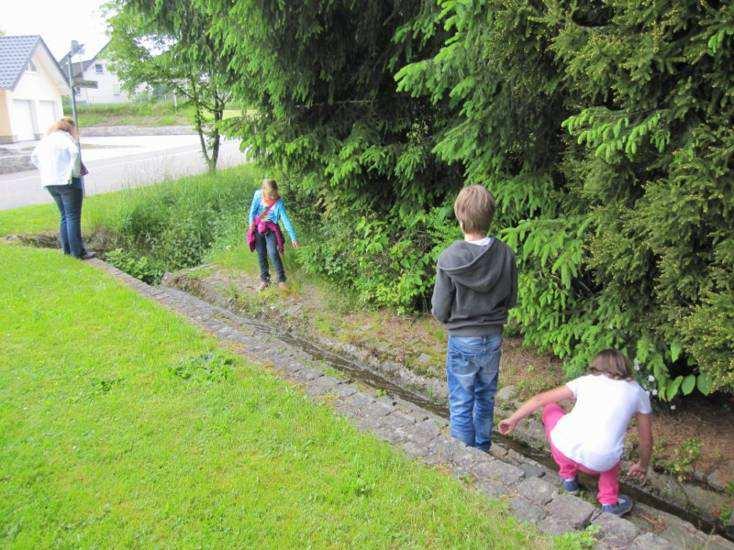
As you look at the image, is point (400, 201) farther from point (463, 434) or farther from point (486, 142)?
point (463, 434)

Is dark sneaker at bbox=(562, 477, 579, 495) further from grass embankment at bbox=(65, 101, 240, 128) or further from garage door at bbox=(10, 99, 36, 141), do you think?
garage door at bbox=(10, 99, 36, 141)

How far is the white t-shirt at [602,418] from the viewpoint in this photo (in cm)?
349

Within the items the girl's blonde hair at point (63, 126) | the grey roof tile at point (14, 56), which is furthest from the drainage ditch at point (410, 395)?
the grey roof tile at point (14, 56)

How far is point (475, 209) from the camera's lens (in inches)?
143

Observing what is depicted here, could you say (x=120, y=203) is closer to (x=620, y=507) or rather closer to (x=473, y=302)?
(x=473, y=302)

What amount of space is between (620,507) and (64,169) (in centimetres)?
782

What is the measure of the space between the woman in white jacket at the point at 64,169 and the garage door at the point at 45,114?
3543cm

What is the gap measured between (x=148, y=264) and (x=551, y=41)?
807 cm

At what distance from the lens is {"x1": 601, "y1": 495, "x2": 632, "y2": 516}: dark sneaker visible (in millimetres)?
3527

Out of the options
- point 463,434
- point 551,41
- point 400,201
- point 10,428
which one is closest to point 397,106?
point 400,201

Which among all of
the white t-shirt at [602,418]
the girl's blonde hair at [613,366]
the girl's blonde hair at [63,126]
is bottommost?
the white t-shirt at [602,418]

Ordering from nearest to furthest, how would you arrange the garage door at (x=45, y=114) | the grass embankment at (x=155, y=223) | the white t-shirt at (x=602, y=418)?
the white t-shirt at (x=602, y=418) → the grass embankment at (x=155, y=223) → the garage door at (x=45, y=114)

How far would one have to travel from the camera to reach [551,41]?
13.3 ft

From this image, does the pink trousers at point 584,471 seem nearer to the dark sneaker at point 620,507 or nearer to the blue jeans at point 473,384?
the dark sneaker at point 620,507
